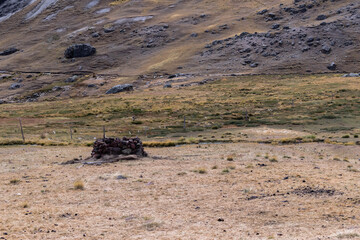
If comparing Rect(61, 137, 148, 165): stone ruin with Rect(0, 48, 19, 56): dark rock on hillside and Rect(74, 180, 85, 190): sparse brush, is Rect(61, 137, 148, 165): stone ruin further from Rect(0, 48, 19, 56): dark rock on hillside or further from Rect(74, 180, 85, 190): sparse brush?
Rect(0, 48, 19, 56): dark rock on hillside

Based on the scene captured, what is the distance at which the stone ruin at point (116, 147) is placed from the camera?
26891 millimetres

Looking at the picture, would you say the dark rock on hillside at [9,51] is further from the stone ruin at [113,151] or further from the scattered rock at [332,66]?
the stone ruin at [113,151]

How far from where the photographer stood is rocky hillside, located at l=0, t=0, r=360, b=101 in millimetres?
107938

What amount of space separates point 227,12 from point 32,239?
5748 inches

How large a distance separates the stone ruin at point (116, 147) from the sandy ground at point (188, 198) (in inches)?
50.5

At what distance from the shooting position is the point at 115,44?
139m

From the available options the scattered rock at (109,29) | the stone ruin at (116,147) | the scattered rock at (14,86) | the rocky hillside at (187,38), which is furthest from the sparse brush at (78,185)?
the scattered rock at (109,29)

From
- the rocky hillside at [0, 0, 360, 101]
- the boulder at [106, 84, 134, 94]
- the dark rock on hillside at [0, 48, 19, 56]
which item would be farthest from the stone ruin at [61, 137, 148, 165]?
the dark rock on hillside at [0, 48, 19, 56]

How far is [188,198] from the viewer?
17.0 meters

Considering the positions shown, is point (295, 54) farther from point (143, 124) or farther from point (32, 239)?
point (32, 239)

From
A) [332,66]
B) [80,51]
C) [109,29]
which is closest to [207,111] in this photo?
[332,66]

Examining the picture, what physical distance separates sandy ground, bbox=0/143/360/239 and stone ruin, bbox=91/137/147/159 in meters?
1.28

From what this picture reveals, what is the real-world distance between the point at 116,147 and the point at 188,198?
37.4 feet

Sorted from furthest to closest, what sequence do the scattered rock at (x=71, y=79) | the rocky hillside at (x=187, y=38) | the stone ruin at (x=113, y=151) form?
the scattered rock at (x=71, y=79), the rocky hillside at (x=187, y=38), the stone ruin at (x=113, y=151)
